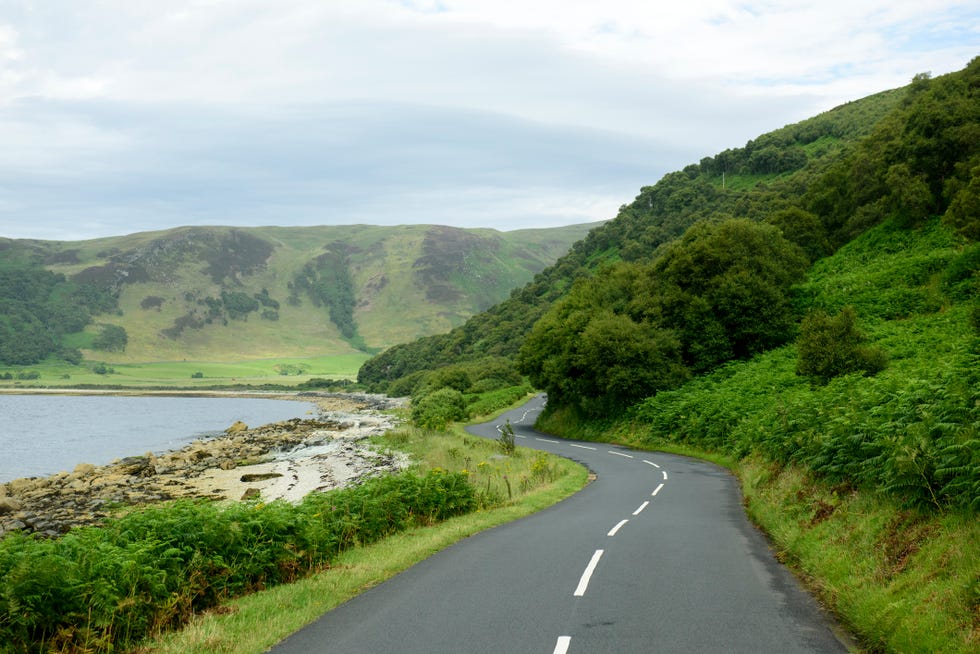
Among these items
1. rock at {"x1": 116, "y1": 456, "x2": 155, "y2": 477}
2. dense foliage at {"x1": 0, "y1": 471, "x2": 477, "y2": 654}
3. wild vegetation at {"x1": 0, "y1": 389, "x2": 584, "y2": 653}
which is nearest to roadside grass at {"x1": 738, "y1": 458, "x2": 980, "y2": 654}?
wild vegetation at {"x1": 0, "y1": 389, "x2": 584, "y2": 653}

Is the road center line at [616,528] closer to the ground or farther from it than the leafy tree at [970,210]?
closer to the ground

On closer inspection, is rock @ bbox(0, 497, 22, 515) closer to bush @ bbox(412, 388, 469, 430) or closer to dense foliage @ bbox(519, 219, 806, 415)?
bush @ bbox(412, 388, 469, 430)

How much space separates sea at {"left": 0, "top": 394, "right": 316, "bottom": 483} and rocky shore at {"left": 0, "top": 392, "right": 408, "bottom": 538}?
8.51 metres

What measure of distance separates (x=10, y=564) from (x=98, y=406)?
5806 inches

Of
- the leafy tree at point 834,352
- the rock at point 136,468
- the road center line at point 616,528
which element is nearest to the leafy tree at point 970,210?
the leafy tree at point 834,352

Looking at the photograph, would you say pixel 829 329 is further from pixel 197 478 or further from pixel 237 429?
pixel 237 429

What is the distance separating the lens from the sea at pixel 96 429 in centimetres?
6091

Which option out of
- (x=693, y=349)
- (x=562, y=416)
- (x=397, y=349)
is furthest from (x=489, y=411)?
(x=397, y=349)

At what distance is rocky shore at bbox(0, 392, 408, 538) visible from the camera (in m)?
32.2

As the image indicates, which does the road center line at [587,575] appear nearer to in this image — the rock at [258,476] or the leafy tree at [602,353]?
the rock at [258,476]

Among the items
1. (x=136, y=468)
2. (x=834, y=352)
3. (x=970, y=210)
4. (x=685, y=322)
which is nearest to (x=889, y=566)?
(x=834, y=352)

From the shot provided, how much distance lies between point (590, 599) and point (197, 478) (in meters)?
39.7

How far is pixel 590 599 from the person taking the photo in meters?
10.1

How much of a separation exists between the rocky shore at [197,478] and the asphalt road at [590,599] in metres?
15.0
